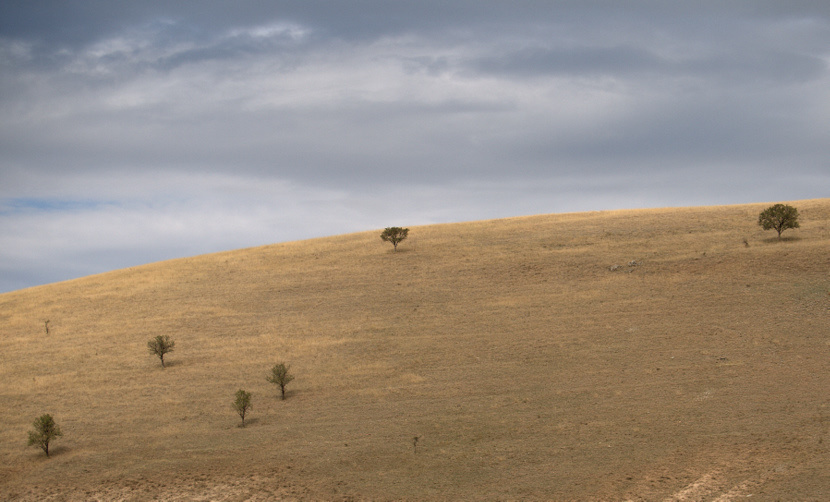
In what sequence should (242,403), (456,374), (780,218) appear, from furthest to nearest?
(780,218) → (456,374) → (242,403)

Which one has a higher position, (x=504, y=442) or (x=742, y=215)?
(x=742, y=215)

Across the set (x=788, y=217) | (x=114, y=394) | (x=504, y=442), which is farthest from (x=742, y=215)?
(x=114, y=394)

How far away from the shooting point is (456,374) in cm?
3097

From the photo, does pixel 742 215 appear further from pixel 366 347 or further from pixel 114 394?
pixel 114 394

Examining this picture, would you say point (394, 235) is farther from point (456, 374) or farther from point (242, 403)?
point (242, 403)

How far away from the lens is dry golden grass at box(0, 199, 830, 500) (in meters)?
22.6

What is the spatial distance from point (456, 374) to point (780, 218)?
28432mm

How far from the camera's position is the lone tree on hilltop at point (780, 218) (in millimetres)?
44406

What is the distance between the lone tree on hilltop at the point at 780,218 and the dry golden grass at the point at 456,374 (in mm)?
1046

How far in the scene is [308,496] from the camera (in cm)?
2212

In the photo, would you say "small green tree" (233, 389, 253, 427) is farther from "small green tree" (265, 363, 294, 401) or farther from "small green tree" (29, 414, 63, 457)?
"small green tree" (29, 414, 63, 457)

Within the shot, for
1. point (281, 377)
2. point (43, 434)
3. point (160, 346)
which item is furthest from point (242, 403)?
point (160, 346)

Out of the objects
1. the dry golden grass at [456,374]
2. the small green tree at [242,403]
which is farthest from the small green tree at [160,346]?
the small green tree at [242,403]

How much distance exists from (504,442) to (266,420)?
1062 cm
